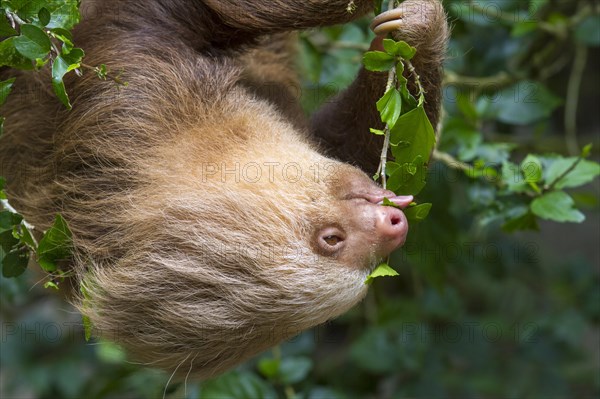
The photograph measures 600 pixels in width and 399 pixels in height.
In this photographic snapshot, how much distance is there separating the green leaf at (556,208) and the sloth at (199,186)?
60cm

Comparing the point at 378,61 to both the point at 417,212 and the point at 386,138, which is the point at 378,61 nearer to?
the point at 386,138

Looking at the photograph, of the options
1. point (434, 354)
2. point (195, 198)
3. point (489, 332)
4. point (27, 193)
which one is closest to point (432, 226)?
point (434, 354)

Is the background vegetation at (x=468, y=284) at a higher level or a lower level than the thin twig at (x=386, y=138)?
lower

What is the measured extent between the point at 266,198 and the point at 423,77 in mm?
924

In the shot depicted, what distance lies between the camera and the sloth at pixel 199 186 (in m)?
3.01

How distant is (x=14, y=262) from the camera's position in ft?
9.33

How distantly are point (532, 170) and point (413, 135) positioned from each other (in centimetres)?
97

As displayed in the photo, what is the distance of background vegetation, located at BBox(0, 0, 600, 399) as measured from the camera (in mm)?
3852

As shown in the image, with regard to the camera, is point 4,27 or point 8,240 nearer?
point 4,27

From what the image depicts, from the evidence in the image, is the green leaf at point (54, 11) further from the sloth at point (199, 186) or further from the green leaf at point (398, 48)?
the green leaf at point (398, 48)

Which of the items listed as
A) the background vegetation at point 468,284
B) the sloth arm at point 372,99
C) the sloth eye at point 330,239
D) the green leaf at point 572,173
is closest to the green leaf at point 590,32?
the background vegetation at point 468,284

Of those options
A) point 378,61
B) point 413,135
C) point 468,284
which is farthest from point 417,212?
point 468,284

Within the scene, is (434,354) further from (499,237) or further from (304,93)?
(304,93)

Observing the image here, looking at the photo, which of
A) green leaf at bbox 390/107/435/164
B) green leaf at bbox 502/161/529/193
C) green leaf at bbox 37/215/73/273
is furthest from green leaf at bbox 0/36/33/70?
green leaf at bbox 502/161/529/193
